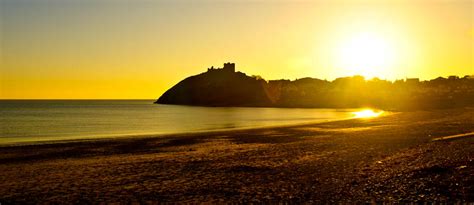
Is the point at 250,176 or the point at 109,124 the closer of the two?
the point at 250,176

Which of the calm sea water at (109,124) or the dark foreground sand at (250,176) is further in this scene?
the calm sea water at (109,124)

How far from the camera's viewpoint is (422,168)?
1912 cm

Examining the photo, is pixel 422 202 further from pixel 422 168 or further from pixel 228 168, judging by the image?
pixel 228 168

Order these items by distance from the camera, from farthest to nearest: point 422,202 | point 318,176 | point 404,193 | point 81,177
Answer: point 81,177 → point 318,176 → point 404,193 → point 422,202

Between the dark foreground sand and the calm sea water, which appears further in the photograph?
the calm sea water

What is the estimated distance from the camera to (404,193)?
14.8 metres

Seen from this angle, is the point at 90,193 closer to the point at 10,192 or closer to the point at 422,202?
the point at 10,192

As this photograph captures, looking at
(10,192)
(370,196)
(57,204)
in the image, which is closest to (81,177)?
(10,192)

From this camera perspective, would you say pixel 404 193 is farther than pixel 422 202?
Yes

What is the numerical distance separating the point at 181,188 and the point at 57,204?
480cm

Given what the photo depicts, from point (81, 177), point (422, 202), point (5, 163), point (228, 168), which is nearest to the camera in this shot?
point (422, 202)

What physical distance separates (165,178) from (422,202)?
11.4m

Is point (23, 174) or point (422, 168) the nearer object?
point (422, 168)

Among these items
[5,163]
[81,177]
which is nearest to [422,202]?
[81,177]
